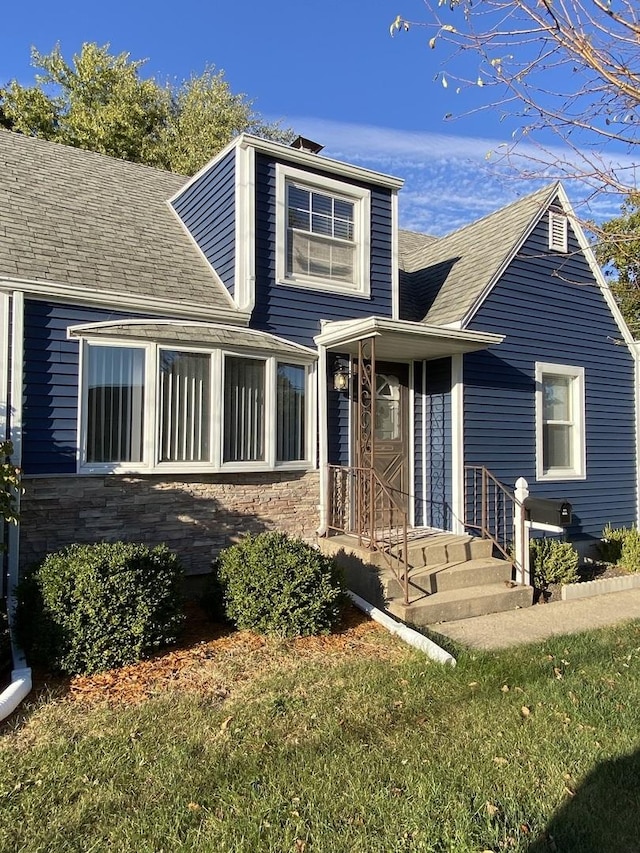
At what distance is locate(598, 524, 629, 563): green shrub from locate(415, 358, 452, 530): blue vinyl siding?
3356 millimetres

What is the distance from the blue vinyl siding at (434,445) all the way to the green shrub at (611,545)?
3356mm

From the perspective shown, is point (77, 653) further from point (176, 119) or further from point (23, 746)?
point (176, 119)

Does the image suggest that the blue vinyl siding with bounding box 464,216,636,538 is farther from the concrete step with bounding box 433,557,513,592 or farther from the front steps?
the concrete step with bounding box 433,557,513,592

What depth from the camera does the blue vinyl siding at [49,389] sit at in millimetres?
6012

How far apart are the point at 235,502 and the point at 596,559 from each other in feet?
21.9

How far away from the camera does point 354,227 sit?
8.58 meters

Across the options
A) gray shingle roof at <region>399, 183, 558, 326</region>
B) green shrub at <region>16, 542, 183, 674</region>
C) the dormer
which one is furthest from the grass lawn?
gray shingle roof at <region>399, 183, 558, 326</region>

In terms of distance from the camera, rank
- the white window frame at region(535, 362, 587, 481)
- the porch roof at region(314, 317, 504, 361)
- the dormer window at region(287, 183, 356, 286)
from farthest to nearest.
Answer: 1. the white window frame at region(535, 362, 587, 481)
2. the dormer window at region(287, 183, 356, 286)
3. the porch roof at region(314, 317, 504, 361)

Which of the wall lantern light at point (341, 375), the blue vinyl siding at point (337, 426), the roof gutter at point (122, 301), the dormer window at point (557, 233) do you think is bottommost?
the blue vinyl siding at point (337, 426)

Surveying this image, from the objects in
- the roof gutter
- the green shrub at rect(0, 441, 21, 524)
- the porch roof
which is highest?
the roof gutter

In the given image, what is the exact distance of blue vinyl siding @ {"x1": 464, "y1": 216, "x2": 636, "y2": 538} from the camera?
8.85 m

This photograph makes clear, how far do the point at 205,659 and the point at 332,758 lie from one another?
181 centimetres

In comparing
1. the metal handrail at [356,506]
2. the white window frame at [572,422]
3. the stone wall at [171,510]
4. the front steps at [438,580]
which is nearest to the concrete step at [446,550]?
the front steps at [438,580]

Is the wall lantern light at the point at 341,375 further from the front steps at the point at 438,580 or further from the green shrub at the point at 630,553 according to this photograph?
the green shrub at the point at 630,553
